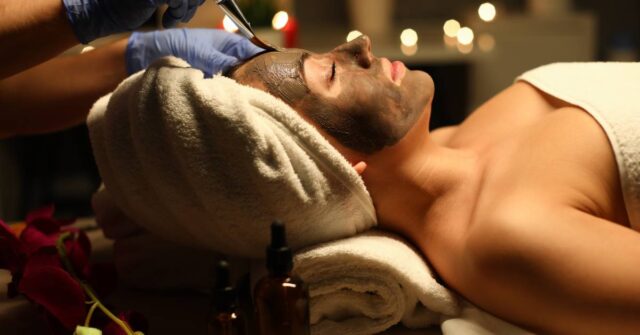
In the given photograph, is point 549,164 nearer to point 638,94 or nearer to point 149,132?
point 638,94

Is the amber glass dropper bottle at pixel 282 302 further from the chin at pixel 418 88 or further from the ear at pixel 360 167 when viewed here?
the chin at pixel 418 88

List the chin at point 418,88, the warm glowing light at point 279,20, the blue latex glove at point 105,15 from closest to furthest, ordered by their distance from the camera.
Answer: the blue latex glove at point 105,15, the chin at point 418,88, the warm glowing light at point 279,20

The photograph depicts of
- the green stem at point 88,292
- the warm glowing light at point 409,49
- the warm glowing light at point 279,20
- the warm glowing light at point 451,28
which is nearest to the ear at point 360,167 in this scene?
the green stem at point 88,292

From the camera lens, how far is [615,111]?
1.27 m

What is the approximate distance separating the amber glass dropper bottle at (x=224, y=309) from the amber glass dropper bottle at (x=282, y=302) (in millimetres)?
36

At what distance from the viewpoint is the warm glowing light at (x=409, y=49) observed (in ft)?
10.1

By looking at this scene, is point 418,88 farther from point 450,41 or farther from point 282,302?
point 450,41

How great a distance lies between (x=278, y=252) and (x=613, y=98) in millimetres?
693

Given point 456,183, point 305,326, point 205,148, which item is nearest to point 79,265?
point 205,148

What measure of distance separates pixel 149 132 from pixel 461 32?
2372 millimetres

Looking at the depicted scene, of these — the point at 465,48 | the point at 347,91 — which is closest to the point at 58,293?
the point at 347,91

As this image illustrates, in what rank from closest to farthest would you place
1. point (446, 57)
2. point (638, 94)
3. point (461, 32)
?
point (638, 94)
point (446, 57)
point (461, 32)

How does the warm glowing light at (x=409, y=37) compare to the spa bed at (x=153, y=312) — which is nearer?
the spa bed at (x=153, y=312)

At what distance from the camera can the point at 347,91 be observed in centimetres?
130
